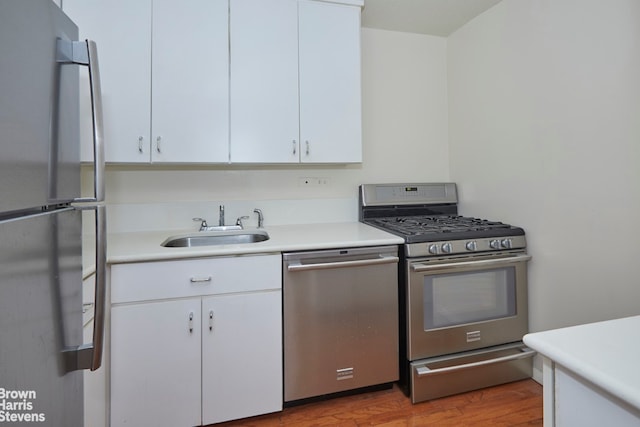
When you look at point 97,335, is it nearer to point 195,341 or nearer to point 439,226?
point 195,341

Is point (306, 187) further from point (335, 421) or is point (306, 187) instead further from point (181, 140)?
point (335, 421)

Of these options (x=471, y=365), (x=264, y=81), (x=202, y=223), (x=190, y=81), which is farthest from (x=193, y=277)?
(x=471, y=365)

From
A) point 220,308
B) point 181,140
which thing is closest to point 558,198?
point 220,308

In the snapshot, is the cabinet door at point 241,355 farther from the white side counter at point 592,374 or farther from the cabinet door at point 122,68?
the white side counter at point 592,374

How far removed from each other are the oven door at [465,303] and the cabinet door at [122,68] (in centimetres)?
166

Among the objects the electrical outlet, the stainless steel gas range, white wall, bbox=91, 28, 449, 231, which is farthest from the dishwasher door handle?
the electrical outlet

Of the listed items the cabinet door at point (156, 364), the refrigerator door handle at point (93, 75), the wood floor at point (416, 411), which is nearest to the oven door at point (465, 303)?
the wood floor at point (416, 411)

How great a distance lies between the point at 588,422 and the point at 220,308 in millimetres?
1352

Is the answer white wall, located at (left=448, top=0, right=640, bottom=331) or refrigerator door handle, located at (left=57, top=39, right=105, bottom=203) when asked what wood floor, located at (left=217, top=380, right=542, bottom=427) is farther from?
refrigerator door handle, located at (left=57, top=39, right=105, bottom=203)

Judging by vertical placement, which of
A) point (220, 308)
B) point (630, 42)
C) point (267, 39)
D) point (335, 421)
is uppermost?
point (267, 39)

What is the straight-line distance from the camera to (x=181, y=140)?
1.75 metres

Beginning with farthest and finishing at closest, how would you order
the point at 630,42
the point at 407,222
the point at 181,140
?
the point at 407,222 → the point at 181,140 → the point at 630,42

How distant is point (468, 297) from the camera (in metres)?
1.80

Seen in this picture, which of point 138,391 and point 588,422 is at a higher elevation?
point 588,422
